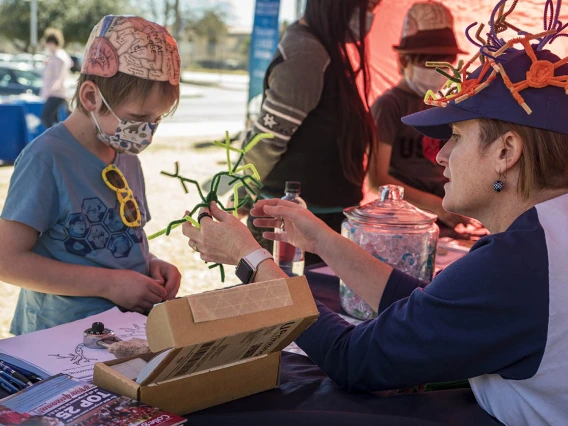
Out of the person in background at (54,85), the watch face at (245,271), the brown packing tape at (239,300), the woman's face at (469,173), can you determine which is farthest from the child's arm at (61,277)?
Result: the person in background at (54,85)

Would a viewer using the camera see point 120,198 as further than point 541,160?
Yes

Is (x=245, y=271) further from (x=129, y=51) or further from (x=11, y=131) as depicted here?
(x=11, y=131)

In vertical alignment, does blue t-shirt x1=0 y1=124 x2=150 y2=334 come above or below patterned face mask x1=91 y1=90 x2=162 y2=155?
below

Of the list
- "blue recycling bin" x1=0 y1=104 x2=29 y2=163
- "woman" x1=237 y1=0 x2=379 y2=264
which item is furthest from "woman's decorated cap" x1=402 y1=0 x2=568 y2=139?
"blue recycling bin" x1=0 y1=104 x2=29 y2=163

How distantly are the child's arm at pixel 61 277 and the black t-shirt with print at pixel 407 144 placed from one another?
1.46 metres

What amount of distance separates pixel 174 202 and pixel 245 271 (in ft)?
19.1

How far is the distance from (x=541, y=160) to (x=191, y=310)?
2.12 ft

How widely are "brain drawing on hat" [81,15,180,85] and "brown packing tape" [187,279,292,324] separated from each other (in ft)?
2.78

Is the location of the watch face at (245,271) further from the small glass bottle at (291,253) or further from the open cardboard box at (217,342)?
the small glass bottle at (291,253)

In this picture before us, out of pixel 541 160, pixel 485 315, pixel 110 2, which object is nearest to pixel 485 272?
pixel 485 315

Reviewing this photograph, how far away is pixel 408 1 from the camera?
320 centimetres

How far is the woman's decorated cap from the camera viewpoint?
1.13 m

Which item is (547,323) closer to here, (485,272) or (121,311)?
(485,272)

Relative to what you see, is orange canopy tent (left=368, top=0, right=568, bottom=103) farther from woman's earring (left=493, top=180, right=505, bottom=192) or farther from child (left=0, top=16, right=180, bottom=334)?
woman's earring (left=493, top=180, right=505, bottom=192)
